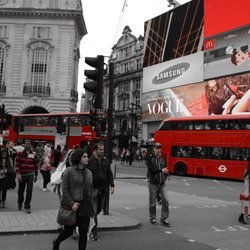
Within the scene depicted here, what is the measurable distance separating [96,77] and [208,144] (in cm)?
1648

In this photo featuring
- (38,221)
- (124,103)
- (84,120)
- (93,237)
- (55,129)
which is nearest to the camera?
(93,237)

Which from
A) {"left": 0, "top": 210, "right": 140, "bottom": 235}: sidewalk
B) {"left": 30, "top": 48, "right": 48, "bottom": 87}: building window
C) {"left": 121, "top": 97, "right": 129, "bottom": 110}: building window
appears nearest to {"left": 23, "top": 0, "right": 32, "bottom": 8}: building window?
{"left": 30, "top": 48, "right": 48, "bottom": 87}: building window

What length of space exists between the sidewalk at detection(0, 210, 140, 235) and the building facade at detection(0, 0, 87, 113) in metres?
36.3

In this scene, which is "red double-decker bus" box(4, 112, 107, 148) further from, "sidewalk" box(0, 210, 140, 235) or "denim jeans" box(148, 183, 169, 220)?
"denim jeans" box(148, 183, 169, 220)

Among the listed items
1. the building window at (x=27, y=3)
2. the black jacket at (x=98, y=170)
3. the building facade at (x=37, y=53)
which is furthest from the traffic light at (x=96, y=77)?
the building window at (x=27, y=3)

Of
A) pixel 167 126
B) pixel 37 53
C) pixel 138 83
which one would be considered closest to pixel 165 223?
pixel 167 126

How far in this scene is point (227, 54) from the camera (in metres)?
39.5

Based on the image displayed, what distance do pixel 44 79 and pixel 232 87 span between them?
801 inches

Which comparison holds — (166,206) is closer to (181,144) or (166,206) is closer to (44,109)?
(181,144)

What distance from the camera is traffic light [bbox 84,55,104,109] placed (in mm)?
9148

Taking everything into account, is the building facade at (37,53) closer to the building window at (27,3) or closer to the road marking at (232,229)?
the building window at (27,3)

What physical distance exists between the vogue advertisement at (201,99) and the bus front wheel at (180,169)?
13546 millimetres

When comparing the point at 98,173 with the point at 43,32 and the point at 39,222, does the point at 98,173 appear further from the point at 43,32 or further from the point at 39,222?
the point at 43,32

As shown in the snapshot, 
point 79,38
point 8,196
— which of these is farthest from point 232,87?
point 8,196
